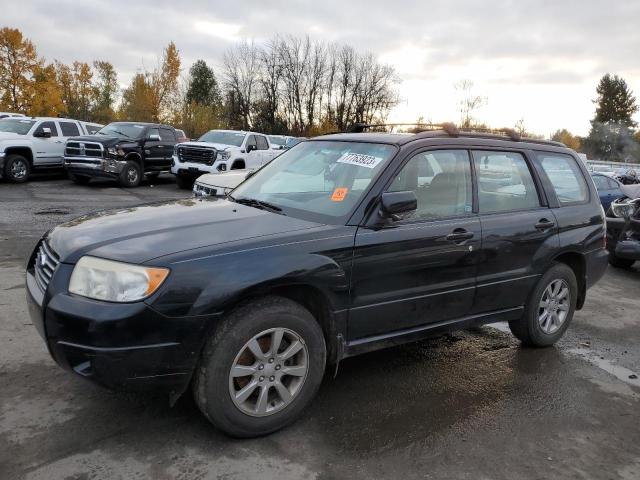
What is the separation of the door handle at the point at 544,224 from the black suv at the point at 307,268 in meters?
0.01

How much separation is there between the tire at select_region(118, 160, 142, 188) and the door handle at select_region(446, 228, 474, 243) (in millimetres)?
13895

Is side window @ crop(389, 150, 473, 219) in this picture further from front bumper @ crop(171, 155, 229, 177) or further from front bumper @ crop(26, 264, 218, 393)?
front bumper @ crop(171, 155, 229, 177)

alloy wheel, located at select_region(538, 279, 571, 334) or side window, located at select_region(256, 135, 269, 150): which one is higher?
side window, located at select_region(256, 135, 269, 150)

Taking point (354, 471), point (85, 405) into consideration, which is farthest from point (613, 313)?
point (85, 405)

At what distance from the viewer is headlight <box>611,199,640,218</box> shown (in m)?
8.30

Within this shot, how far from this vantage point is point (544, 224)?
4.43m

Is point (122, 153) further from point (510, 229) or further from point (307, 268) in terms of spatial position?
point (307, 268)

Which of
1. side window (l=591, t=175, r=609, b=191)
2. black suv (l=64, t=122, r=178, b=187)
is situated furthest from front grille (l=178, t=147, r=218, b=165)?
side window (l=591, t=175, r=609, b=191)

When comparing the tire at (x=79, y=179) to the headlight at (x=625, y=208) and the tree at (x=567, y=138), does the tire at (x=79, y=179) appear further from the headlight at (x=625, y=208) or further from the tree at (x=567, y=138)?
the tree at (x=567, y=138)

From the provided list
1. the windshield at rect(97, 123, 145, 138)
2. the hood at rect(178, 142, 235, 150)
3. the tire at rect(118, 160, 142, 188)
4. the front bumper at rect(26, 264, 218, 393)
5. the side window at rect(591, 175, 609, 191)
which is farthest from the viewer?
the windshield at rect(97, 123, 145, 138)

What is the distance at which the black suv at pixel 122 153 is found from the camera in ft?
50.0

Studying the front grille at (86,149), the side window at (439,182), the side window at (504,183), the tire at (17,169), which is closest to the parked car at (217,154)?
the front grille at (86,149)

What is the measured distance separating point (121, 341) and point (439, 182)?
243 cm

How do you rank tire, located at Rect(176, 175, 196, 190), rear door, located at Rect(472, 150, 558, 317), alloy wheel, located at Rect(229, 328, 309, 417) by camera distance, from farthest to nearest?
tire, located at Rect(176, 175, 196, 190) < rear door, located at Rect(472, 150, 558, 317) < alloy wheel, located at Rect(229, 328, 309, 417)
